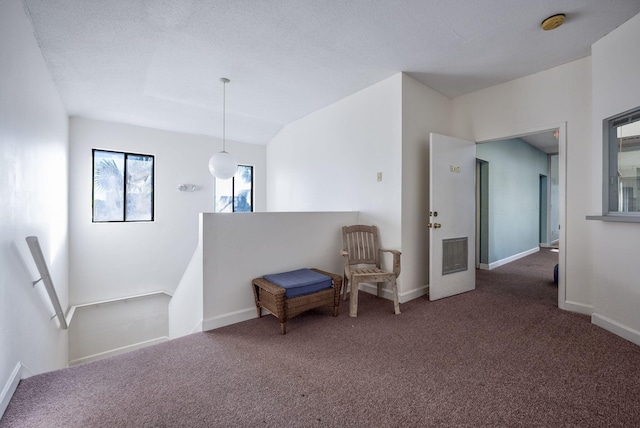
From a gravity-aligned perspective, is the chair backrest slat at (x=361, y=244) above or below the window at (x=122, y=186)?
below

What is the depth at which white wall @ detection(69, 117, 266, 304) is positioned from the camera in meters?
4.49

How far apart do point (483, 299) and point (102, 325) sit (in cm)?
578

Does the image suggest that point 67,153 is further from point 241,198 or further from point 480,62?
point 480,62

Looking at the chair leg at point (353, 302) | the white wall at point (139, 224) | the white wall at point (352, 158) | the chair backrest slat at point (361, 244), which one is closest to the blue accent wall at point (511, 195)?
the white wall at point (352, 158)

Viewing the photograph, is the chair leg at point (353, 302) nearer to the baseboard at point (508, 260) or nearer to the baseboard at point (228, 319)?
the baseboard at point (228, 319)

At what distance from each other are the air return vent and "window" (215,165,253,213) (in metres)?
4.28

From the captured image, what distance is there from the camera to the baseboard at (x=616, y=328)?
7.49ft

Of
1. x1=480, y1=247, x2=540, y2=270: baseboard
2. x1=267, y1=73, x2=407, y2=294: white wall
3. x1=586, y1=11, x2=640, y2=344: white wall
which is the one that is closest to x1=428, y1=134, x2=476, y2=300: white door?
x1=267, y1=73, x2=407, y2=294: white wall

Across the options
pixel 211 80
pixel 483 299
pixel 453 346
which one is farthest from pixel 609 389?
pixel 211 80

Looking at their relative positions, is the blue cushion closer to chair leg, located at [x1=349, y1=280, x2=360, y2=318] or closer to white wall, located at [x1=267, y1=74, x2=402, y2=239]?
chair leg, located at [x1=349, y1=280, x2=360, y2=318]

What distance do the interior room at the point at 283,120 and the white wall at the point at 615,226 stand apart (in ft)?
0.05

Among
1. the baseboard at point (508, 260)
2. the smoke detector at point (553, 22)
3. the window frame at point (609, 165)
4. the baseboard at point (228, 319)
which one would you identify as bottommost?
the baseboard at point (228, 319)

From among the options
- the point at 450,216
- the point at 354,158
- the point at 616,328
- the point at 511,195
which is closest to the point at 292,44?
the point at 354,158

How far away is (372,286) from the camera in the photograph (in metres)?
3.67
